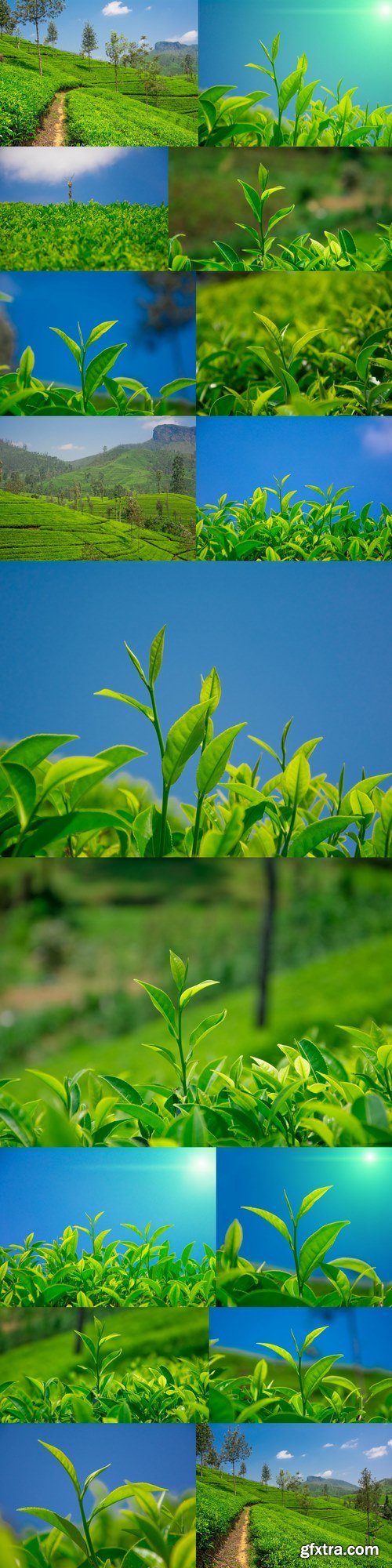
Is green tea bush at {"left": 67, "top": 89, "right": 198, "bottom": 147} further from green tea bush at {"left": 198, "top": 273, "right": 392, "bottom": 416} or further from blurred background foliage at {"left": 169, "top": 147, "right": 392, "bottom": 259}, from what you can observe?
green tea bush at {"left": 198, "top": 273, "right": 392, "bottom": 416}

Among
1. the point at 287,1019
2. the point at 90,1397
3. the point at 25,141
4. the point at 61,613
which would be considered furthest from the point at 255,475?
the point at 90,1397

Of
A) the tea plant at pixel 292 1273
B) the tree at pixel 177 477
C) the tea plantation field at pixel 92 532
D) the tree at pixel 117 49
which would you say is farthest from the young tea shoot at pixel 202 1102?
the tree at pixel 117 49

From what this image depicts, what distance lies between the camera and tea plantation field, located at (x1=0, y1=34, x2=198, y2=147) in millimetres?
2771

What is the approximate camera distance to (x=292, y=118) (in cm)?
277

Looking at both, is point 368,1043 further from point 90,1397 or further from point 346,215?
point 346,215

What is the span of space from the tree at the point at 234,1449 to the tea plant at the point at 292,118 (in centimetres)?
267

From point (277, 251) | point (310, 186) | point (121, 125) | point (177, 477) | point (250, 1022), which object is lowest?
point (250, 1022)

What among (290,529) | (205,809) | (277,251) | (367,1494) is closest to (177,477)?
(290,529)

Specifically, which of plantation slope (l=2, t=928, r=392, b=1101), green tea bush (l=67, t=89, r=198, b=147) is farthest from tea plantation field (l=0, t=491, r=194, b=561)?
green tea bush (l=67, t=89, r=198, b=147)

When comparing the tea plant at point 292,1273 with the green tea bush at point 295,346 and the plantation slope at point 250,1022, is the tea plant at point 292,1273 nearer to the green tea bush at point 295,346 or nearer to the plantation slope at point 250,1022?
the plantation slope at point 250,1022

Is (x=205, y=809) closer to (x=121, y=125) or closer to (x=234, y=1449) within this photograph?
(x=234, y=1449)

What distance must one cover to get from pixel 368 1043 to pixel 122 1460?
2.88 feet

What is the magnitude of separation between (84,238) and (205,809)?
1.31 m

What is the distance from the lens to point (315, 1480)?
231cm
